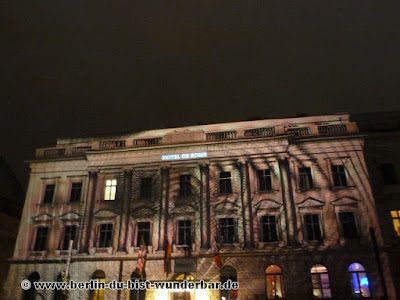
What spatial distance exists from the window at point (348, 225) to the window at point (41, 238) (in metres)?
24.8

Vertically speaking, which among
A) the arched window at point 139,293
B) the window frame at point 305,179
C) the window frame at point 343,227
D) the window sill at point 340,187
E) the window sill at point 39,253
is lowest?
the arched window at point 139,293

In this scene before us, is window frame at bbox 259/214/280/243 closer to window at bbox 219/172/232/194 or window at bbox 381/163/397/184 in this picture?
window at bbox 219/172/232/194

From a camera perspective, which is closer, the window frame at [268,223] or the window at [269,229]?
the window frame at [268,223]

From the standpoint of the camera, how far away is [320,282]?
2550 centimetres

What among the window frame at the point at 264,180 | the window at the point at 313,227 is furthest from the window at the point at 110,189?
the window at the point at 313,227

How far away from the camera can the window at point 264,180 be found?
95.7 ft

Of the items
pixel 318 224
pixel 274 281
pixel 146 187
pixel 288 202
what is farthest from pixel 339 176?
pixel 146 187

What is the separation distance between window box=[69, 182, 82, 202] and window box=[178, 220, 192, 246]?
10.1m

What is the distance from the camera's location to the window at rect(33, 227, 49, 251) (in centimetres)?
3083

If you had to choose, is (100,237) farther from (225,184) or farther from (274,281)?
(274,281)

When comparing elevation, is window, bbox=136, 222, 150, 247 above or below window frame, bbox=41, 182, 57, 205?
below

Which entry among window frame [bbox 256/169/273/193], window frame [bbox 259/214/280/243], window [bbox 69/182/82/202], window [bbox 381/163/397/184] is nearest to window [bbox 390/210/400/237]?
window [bbox 381/163/397/184]

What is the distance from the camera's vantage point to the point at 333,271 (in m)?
25.4

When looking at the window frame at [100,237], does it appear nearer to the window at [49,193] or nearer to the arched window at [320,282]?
the window at [49,193]
